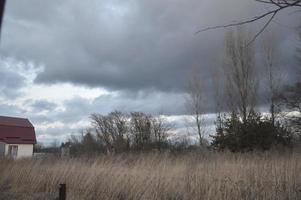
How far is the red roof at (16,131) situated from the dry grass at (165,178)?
47.3m

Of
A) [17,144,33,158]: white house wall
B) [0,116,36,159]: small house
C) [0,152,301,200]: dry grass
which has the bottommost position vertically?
[0,152,301,200]: dry grass

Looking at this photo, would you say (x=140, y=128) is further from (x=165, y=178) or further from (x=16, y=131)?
(x=165, y=178)

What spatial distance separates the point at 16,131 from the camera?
62.3 meters

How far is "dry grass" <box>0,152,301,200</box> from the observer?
934 centimetres

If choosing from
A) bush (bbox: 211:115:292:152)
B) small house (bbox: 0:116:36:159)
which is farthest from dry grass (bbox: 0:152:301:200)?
small house (bbox: 0:116:36:159)

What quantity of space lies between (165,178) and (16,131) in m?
55.8

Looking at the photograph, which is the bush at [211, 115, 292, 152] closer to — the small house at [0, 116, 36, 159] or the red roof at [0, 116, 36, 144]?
the small house at [0, 116, 36, 159]

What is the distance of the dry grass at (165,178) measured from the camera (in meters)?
9.34

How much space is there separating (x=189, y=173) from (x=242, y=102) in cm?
2614

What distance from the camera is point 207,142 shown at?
39062mm

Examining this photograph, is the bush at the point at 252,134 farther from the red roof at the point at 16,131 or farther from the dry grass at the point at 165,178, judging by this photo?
the red roof at the point at 16,131

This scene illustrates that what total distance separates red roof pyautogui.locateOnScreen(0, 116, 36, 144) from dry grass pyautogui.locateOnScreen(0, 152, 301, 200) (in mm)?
47279

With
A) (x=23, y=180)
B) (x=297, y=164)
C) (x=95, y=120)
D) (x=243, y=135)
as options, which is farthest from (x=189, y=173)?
(x=95, y=120)

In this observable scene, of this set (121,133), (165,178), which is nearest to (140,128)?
(121,133)
